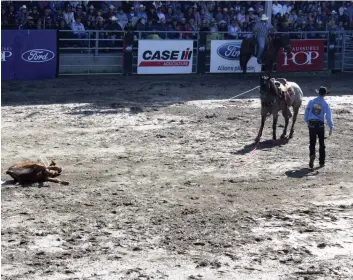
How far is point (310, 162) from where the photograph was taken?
13.4 meters

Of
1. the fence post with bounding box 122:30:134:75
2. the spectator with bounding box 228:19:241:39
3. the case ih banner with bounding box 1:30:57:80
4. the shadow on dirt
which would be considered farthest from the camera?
the spectator with bounding box 228:19:241:39

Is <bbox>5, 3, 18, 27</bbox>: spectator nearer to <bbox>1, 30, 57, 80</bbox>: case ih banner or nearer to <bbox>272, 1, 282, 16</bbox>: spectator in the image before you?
<bbox>1, 30, 57, 80</bbox>: case ih banner

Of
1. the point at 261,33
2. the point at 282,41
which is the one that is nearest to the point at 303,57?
the point at 282,41

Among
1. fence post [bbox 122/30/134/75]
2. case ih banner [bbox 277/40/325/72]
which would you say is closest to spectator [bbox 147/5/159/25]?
fence post [bbox 122/30/134/75]

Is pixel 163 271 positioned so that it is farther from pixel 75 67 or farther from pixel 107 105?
pixel 75 67

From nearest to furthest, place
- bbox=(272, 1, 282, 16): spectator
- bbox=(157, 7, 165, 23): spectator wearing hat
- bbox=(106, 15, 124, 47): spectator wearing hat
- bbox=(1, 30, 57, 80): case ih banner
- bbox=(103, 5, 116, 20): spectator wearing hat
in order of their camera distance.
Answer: bbox=(1, 30, 57, 80): case ih banner
bbox=(106, 15, 124, 47): spectator wearing hat
bbox=(103, 5, 116, 20): spectator wearing hat
bbox=(157, 7, 165, 23): spectator wearing hat
bbox=(272, 1, 282, 16): spectator

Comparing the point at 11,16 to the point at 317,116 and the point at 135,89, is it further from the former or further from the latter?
the point at 317,116

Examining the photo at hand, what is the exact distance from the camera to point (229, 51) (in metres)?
26.5

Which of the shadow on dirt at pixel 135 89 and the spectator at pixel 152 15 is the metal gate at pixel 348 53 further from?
the spectator at pixel 152 15

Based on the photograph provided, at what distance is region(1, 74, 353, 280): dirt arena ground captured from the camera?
8.60m

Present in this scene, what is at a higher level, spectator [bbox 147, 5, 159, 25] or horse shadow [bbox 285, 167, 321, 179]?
spectator [bbox 147, 5, 159, 25]

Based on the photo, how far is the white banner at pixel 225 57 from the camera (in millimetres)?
26266

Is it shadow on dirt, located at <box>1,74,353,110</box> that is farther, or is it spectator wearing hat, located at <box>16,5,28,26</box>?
spectator wearing hat, located at <box>16,5,28,26</box>

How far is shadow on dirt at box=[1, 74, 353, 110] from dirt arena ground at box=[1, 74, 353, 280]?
0.67ft
